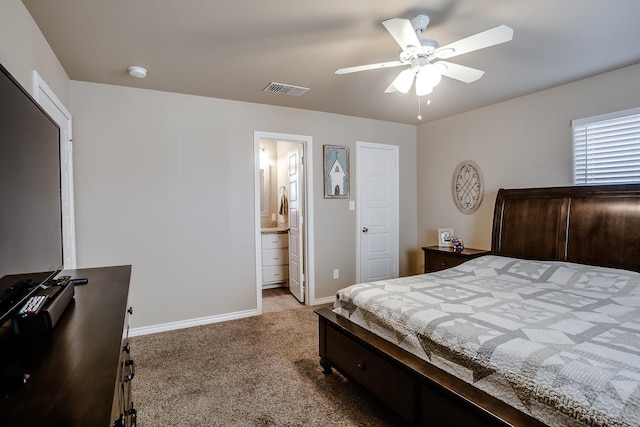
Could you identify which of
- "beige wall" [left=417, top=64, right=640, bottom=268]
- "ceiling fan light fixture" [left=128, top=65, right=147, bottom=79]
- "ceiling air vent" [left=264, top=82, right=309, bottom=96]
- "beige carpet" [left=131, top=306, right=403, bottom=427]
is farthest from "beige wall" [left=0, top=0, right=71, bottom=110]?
"beige wall" [left=417, top=64, right=640, bottom=268]

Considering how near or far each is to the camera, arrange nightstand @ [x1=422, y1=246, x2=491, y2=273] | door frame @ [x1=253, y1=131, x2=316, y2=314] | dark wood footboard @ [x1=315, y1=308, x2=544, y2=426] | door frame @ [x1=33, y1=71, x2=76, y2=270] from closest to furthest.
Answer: dark wood footboard @ [x1=315, y1=308, x2=544, y2=426] → door frame @ [x1=33, y1=71, x2=76, y2=270] → nightstand @ [x1=422, y1=246, x2=491, y2=273] → door frame @ [x1=253, y1=131, x2=316, y2=314]

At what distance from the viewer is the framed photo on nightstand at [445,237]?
13.2 ft

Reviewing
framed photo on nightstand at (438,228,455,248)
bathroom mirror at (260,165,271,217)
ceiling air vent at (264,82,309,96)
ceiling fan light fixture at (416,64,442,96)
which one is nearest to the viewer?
ceiling fan light fixture at (416,64,442,96)

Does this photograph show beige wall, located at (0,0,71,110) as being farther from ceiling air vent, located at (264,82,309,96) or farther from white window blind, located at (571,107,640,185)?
white window blind, located at (571,107,640,185)

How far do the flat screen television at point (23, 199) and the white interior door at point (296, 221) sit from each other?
2741 mm

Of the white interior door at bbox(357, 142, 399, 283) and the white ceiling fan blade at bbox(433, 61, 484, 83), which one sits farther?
the white interior door at bbox(357, 142, 399, 283)

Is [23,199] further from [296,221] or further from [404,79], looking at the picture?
[296,221]

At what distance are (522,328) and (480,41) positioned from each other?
1522 millimetres

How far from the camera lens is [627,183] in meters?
2.67

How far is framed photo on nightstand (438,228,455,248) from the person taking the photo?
158 inches

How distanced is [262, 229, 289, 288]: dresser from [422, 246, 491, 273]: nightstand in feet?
6.96

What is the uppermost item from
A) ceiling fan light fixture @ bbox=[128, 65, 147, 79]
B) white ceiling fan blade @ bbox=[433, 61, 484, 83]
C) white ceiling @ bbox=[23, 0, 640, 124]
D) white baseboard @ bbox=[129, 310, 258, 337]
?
white ceiling @ bbox=[23, 0, 640, 124]

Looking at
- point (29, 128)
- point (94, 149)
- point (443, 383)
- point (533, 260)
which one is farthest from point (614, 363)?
point (94, 149)

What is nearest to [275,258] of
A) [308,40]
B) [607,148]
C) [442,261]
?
[442,261]
